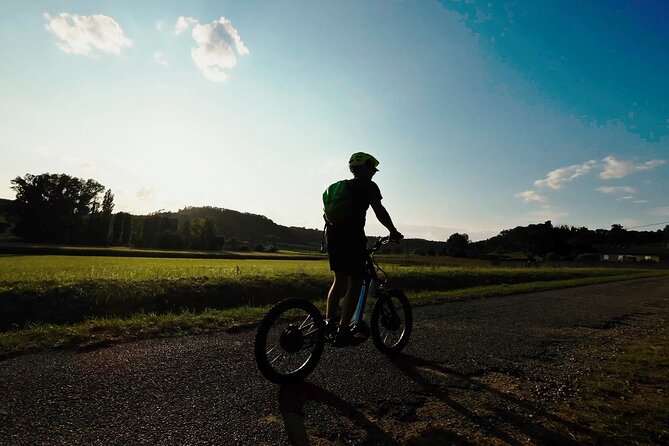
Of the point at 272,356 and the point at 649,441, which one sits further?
the point at 272,356

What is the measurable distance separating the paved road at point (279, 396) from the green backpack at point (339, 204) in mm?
1947

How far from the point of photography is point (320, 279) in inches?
676

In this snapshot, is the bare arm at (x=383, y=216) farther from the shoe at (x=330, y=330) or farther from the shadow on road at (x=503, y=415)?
the shadow on road at (x=503, y=415)

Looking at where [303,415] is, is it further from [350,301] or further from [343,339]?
[350,301]

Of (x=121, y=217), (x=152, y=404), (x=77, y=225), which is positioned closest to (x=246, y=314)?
(x=152, y=404)

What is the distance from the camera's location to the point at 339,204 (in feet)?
15.0

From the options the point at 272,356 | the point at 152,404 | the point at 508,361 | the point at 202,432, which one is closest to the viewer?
the point at 202,432

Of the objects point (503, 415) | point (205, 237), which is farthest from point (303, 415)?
point (205, 237)

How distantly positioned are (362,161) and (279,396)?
118 inches

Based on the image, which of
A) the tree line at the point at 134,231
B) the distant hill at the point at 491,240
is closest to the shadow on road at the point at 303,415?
the distant hill at the point at 491,240

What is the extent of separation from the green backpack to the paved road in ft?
6.39

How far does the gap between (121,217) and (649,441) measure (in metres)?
121

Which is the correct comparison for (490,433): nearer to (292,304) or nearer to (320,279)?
(292,304)

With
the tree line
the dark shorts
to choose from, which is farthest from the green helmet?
the tree line
